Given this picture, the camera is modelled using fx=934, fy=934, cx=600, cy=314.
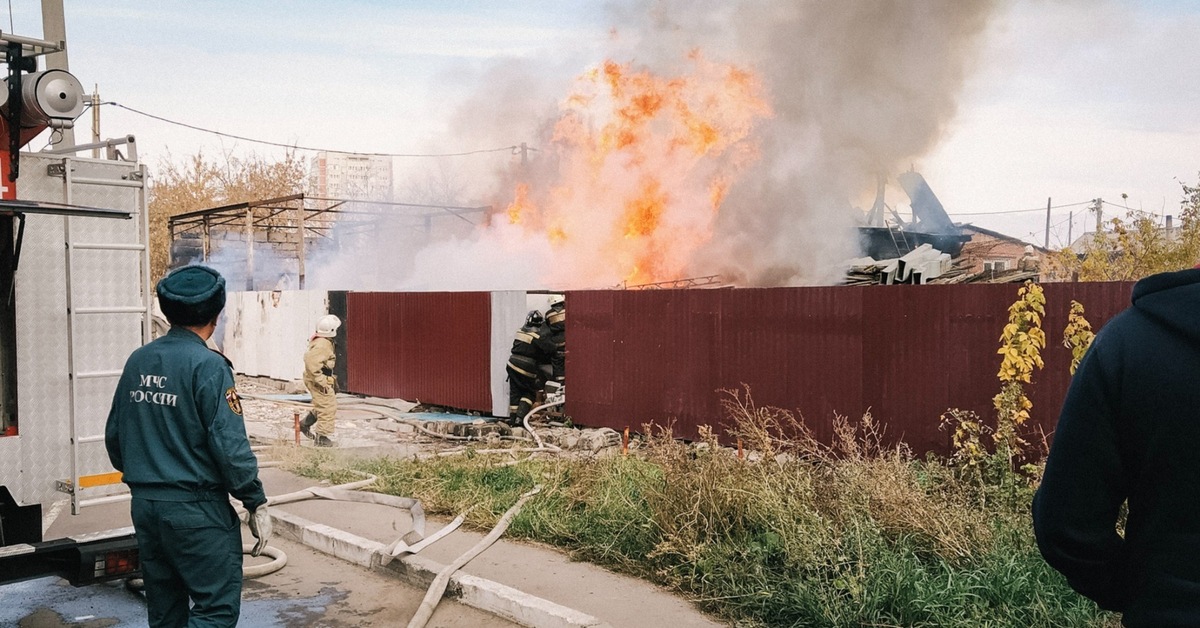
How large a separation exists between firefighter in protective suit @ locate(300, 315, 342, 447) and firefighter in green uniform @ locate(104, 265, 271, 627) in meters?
8.47

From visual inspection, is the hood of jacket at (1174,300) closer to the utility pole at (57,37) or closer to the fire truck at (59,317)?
the fire truck at (59,317)

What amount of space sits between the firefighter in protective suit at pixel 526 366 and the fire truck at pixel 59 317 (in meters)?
8.98

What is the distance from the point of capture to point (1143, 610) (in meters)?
1.90

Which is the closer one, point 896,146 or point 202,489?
point 202,489

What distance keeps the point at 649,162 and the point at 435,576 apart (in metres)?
19.2

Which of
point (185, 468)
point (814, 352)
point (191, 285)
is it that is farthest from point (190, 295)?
point (814, 352)

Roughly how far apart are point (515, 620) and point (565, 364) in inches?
337

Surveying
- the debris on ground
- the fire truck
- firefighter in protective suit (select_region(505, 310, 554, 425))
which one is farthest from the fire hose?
firefighter in protective suit (select_region(505, 310, 554, 425))

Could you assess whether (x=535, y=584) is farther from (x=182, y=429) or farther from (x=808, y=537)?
(x=182, y=429)

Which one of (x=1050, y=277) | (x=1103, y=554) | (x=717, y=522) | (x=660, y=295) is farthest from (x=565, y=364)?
(x=1050, y=277)

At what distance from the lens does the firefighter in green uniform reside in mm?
3832

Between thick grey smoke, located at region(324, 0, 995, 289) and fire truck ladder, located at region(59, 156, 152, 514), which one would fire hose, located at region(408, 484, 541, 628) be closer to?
fire truck ladder, located at region(59, 156, 152, 514)

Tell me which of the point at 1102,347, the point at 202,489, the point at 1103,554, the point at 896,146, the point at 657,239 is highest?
the point at 896,146

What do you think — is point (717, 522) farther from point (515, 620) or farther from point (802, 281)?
point (802, 281)
